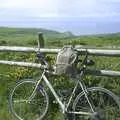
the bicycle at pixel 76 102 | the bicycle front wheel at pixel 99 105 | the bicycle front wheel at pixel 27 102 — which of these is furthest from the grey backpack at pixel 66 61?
the bicycle front wheel at pixel 27 102

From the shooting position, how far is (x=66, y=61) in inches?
264

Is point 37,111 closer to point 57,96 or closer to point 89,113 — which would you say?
point 57,96

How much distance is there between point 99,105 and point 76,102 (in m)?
0.39

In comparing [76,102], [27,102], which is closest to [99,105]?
[76,102]

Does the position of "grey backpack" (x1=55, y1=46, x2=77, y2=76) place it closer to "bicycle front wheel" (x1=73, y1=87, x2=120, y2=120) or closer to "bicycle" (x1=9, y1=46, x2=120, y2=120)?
"bicycle" (x1=9, y1=46, x2=120, y2=120)

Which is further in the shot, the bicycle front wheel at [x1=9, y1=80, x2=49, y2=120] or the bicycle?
the bicycle front wheel at [x1=9, y1=80, x2=49, y2=120]

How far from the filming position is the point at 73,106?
6578mm

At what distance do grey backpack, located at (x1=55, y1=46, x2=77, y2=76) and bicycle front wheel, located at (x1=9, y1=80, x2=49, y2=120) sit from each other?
1.73 ft

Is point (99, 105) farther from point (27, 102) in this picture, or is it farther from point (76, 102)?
point (27, 102)

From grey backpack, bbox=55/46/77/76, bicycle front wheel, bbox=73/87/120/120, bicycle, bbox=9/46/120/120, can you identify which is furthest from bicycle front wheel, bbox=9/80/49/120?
bicycle front wheel, bbox=73/87/120/120

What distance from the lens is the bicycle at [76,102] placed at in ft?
21.1

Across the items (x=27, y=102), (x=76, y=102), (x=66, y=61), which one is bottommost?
(x=27, y=102)

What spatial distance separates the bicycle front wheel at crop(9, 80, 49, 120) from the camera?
706cm

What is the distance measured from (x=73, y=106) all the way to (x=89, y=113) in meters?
0.30
